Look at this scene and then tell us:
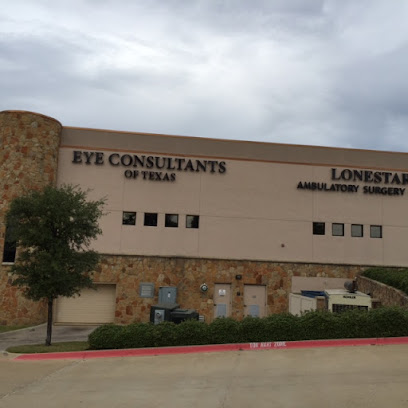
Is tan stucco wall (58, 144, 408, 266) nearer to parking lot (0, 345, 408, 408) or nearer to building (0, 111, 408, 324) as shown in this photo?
building (0, 111, 408, 324)

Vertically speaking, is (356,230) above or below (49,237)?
above

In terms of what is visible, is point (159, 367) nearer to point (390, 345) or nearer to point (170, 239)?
point (390, 345)

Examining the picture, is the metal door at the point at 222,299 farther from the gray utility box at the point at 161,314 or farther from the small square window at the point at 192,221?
the gray utility box at the point at 161,314

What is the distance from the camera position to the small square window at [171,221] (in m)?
27.9

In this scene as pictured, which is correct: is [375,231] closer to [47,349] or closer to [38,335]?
[38,335]

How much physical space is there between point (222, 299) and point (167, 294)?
346cm

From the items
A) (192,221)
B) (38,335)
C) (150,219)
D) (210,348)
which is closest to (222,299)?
(192,221)

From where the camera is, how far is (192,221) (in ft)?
92.2

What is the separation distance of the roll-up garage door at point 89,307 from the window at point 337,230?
14.5 metres

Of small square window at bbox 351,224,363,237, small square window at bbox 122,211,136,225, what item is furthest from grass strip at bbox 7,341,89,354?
small square window at bbox 351,224,363,237

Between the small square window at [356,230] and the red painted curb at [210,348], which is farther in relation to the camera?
the small square window at [356,230]

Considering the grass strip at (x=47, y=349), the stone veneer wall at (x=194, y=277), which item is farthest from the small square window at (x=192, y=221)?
the grass strip at (x=47, y=349)

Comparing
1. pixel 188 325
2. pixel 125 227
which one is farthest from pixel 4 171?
pixel 188 325

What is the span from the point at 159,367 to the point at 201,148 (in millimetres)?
17220
